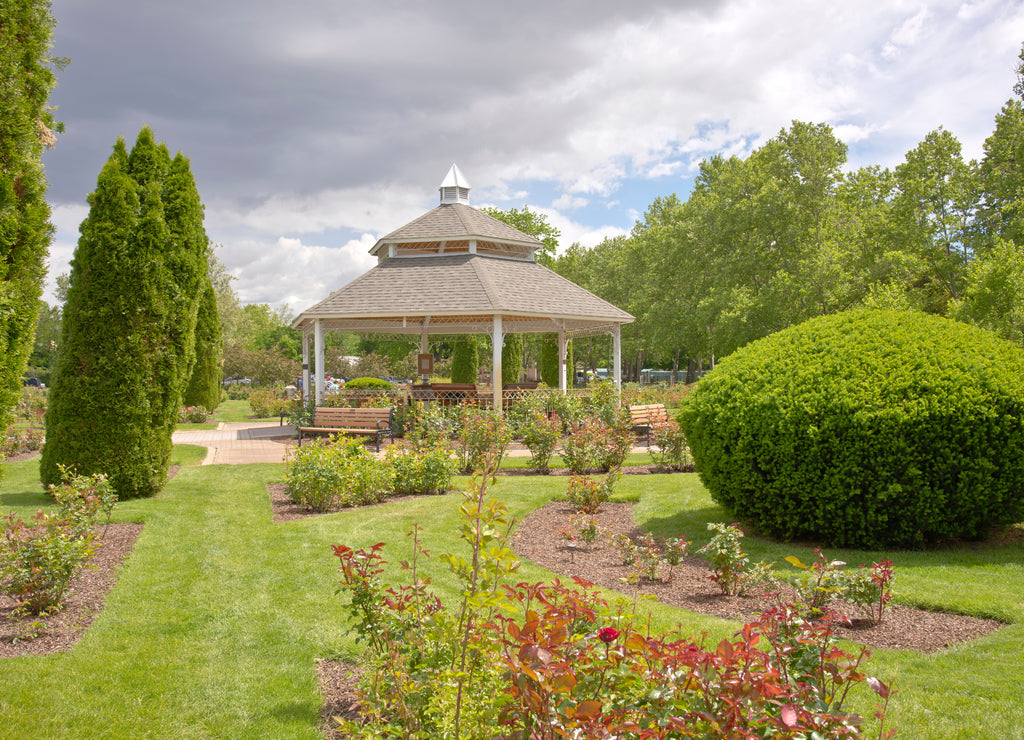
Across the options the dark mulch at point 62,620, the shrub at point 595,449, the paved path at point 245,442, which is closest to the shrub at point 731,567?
the dark mulch at point 62,620

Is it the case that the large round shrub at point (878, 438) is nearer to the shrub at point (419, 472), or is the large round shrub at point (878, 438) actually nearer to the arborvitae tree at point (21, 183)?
the shrub at point (419, 472)

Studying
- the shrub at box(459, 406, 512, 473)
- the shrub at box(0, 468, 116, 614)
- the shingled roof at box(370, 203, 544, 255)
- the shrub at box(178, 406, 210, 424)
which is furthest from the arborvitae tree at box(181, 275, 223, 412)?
the shrub at box(0, 468, 116, 614)

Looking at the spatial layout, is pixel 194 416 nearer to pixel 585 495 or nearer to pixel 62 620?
pixel 585 495

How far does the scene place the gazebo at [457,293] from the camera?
A: 719 inches

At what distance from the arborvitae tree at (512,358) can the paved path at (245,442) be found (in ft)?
40.7

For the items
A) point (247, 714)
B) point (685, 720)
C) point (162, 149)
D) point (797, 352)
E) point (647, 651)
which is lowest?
point (247, 714)

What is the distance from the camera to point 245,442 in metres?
17.5

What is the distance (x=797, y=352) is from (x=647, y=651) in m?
5.64

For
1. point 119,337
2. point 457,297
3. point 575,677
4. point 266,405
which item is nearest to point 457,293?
point 457,297

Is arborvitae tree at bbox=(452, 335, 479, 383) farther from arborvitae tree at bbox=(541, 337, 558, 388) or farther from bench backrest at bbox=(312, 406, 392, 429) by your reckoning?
bench backrest at bbox=(312, 406, 392, 429)

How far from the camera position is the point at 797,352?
727 centimetres

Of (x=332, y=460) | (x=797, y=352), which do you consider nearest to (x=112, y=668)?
(x=332, y=460)

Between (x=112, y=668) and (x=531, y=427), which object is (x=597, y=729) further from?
(x=531, y=427)

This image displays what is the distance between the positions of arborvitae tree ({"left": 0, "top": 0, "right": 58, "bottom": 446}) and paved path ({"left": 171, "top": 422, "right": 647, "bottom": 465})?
7.72 meters
